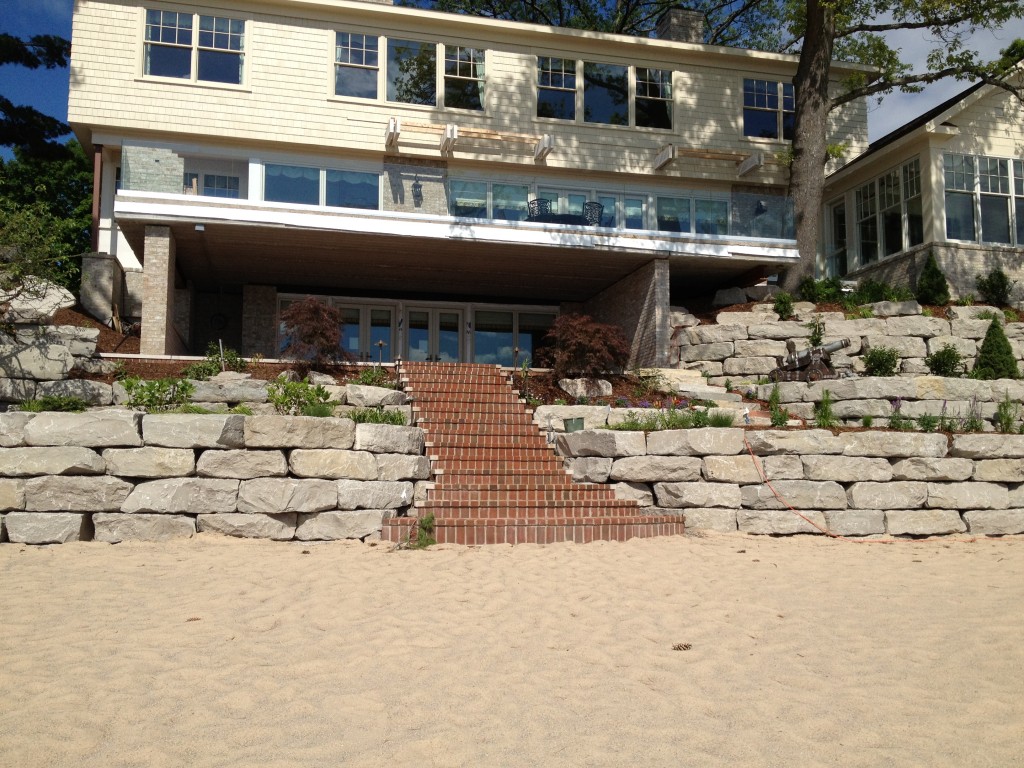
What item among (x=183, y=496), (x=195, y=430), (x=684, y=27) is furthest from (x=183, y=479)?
(x=684, y=27)

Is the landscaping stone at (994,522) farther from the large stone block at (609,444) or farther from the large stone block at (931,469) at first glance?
the large stone block at (609,444)

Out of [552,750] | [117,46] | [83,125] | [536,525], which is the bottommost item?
[552,750]

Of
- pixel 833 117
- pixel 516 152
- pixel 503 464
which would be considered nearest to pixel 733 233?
pixel 516 152

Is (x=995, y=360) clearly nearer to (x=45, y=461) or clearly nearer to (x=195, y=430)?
(x=195, y=430)

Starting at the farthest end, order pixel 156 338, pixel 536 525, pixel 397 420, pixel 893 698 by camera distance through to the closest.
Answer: pixel 156 338, pixel 397 420, pixel 536 525, pixel 893 698

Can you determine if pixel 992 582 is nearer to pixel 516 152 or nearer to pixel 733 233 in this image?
pixel 733 233

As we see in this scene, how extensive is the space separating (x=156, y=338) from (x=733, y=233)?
1066 centimetres

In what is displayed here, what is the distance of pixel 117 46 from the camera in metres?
16.6

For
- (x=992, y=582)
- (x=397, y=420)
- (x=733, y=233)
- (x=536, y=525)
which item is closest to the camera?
(x=992, y=582)

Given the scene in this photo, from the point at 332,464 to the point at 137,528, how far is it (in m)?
2.02

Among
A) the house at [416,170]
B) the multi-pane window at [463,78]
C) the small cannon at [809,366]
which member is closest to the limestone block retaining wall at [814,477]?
the small cannon at [809,366]

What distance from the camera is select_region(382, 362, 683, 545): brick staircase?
885cm

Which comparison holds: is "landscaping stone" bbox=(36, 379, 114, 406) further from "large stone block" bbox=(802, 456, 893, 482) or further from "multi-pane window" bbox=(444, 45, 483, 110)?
"multi-pane window" bbox=(444, 45, 483, 110)

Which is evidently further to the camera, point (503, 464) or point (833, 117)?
point (833, 117)
